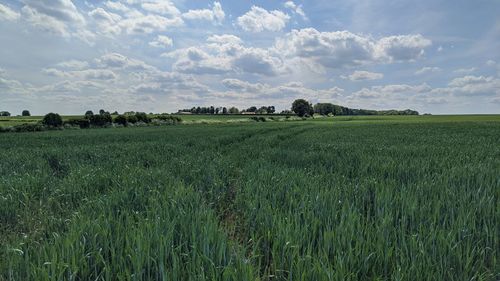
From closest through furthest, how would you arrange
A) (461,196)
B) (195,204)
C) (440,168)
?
1. (461,196)
2. (195,204)
3. (440,168)

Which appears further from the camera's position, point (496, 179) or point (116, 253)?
point (496, 179)

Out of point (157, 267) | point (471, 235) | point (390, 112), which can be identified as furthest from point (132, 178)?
point (390, 112)

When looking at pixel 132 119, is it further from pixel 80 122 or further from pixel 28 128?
pixel 28 128

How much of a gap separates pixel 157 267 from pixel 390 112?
622ft

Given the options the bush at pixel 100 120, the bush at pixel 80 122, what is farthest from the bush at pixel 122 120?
the bush at pixel 80 122

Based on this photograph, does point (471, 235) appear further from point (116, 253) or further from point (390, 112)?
point (390, 112)

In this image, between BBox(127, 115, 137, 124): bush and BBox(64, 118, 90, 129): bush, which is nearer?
BBox(64, 118, 90, 129): bush

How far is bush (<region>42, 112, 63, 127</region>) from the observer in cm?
6819

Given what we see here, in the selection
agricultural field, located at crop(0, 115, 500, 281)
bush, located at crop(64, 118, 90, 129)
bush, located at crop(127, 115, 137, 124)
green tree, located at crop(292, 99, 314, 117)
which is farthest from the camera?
green tree, located at crop(292, 99, 314, 117)

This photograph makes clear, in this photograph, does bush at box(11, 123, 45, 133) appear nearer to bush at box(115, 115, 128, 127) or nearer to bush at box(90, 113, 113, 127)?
bush at box(90, 113, 113, 127)

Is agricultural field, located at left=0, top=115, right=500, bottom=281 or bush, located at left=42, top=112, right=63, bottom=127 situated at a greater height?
bush, located at left=42, top=112, right=63, bottom=127

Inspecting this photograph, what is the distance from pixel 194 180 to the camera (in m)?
7.07

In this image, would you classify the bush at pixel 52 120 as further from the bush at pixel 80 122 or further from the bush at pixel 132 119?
the bush at pixel 132 119

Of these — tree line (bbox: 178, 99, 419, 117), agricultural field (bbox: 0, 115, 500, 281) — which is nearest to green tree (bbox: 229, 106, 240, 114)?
tree line (bbox: 178, 99, 419, 117)
